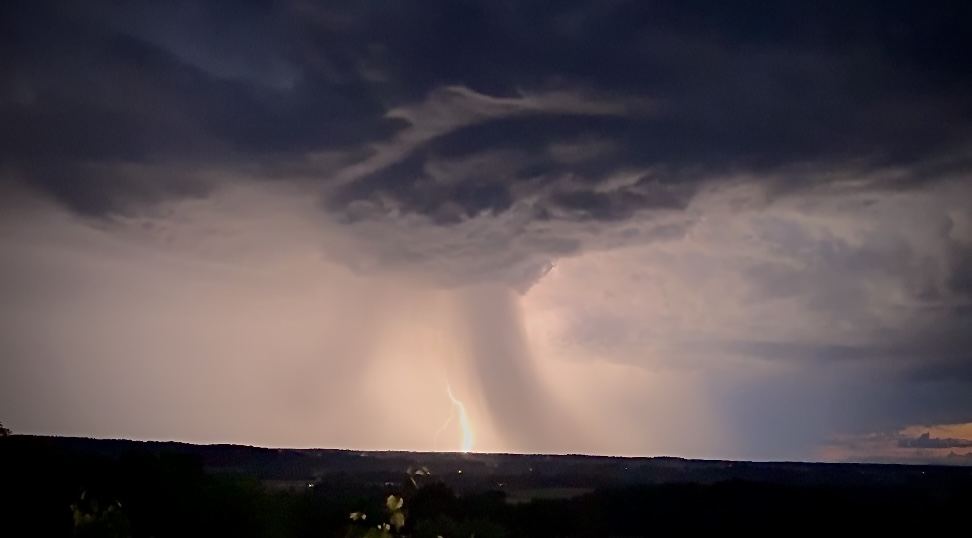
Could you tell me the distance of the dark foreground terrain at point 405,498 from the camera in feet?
138

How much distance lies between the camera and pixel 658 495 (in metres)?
153

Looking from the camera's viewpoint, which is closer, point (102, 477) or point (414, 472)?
point (414, 472)

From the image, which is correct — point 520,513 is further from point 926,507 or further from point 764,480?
point 764,480

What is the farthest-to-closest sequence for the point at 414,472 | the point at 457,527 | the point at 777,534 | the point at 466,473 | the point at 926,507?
the point at 466,473 < the point at 926,507 < the point at 777,534 < the point at 457,527 < the point at 414,472

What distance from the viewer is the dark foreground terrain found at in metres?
42.1

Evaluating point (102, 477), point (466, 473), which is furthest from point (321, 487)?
point (102, 477)

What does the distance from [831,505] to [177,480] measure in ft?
280

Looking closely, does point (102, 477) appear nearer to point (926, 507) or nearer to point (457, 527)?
point (457, 527)

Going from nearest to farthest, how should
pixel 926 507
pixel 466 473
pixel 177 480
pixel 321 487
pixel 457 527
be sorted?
pixel 177 480, pixel 457 527, pixel 926 507, pixel 321 487, pixel 466 473

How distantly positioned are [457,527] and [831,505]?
168 ft

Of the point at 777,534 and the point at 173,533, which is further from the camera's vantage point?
the point at 777,534

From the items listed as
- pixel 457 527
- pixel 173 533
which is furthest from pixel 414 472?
pixel 457 527

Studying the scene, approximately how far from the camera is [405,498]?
24.0 metres

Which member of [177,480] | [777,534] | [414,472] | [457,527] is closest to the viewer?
[414,472]
